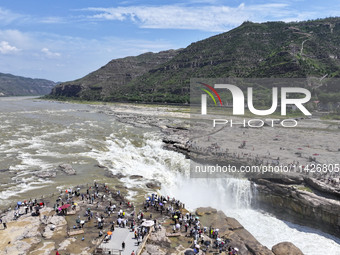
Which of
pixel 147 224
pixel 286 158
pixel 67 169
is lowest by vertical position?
pixel 147 224

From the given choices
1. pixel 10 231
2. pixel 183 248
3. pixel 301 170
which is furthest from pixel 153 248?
pixel 301 170

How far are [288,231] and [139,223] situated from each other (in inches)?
711

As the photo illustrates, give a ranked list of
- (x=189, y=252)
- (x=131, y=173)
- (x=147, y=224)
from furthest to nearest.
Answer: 1. (x=131, y=173)
2. (x=147, y=224)
3. (x=189, y=252)

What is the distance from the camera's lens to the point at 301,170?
36031 mm

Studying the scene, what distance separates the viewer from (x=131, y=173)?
3944 centimetres

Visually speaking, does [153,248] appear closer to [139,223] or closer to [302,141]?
[139,223]

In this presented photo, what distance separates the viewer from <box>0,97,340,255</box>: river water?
29047 millimetres

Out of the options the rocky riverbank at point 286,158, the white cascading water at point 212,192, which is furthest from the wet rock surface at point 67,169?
the rocky riverbank at point 286,158

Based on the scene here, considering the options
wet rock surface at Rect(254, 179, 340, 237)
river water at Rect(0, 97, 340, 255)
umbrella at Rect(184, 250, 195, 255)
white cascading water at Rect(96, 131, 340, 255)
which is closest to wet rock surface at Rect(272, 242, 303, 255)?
white cascading water at Rect(96, 131, 340, 255)

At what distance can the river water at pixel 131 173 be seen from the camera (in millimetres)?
29047

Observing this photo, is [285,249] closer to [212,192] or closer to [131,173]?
[212,192]

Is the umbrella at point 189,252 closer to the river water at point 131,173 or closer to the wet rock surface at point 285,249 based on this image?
the wet rock surface at point 285,249

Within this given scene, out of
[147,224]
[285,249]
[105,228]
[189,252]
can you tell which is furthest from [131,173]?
[285,249]

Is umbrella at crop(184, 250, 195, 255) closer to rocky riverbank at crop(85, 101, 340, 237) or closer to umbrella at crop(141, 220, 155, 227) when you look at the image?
umbrella at crop(141, 220, 155, 227)
